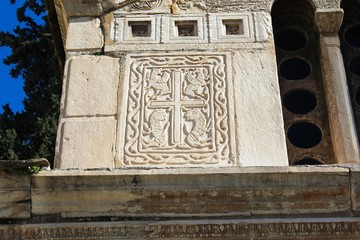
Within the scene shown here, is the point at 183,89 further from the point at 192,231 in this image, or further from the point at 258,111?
the point at 192,231

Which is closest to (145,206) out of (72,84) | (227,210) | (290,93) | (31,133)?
(227,210)

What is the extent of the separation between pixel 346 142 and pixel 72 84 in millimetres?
2234

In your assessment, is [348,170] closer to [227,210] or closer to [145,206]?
[227,210]

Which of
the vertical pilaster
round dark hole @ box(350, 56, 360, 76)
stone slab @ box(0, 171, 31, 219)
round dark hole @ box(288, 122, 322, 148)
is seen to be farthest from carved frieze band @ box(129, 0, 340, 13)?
stone slab @ box(0, 171, 31, 219)

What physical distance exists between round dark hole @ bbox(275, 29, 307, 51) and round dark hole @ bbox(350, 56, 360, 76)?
461mm

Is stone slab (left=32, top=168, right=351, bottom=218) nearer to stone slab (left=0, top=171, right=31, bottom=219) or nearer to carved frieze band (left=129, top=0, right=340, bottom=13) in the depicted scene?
stone slab (left=0, top=171, right=31, bottom=219)

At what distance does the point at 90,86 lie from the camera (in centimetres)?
599

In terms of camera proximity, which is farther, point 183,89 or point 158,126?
point 183,89

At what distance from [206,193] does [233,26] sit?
74.6 inches

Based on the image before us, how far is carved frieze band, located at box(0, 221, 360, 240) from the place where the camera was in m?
5.02

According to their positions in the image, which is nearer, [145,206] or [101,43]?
[145,206]

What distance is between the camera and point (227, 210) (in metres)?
5.11

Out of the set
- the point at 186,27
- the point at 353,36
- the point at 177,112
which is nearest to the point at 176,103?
the point at 177,112

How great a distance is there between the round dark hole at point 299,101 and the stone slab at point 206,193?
3.94 ft
